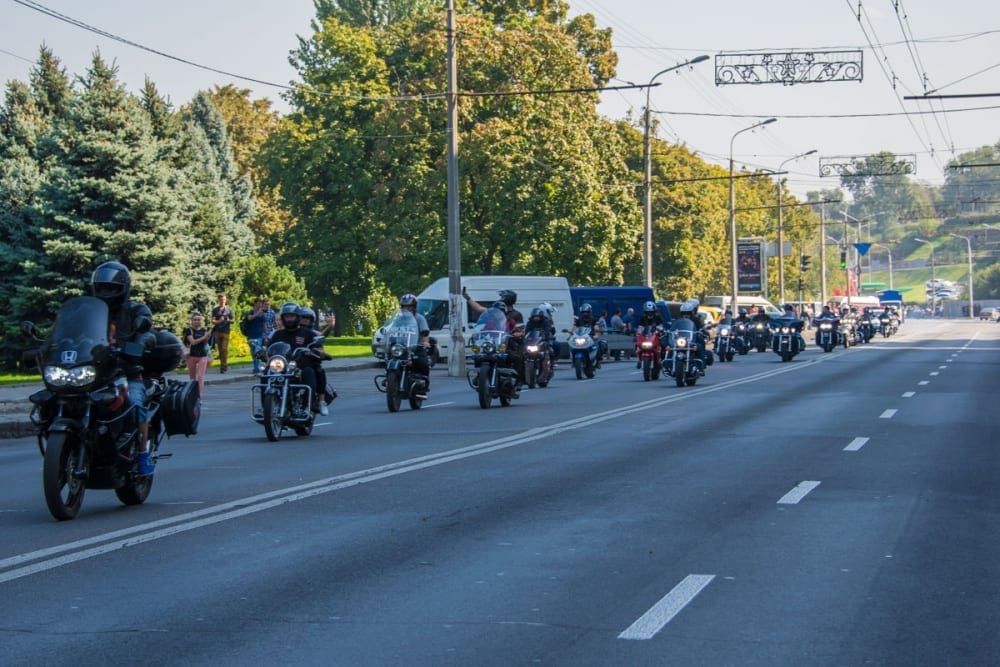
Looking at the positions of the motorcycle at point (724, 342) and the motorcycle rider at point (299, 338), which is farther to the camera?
the motorcycle at point (724, 342)

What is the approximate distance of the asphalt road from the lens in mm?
6652

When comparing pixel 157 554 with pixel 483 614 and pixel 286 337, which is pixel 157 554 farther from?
pixel 286 337

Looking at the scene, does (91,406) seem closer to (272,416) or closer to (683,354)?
(272,416)

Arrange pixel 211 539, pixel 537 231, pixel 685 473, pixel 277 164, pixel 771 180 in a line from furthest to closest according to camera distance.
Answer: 1. pixel 771 180
2. pixel 277 164
3. pixel 537 231
4. pixel 685 473
5. pixel 211 539

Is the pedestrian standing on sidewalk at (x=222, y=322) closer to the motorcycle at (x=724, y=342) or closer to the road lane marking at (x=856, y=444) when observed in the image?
the motorcycle at (x=724, y=342)

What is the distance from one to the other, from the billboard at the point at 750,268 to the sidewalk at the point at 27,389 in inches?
1839

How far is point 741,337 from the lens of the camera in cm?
5159

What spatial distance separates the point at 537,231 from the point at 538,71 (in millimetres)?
6133

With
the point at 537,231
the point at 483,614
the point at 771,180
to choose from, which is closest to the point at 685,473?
the point at 483,614

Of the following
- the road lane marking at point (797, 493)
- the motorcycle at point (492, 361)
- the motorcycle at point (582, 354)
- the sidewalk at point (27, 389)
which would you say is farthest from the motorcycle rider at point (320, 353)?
Result: the motorcycle at point (582, 354)

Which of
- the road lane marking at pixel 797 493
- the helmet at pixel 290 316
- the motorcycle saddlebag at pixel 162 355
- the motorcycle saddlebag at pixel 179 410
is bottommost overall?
the road lane marking at pixel 797 493

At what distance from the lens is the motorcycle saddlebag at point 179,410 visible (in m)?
11.4

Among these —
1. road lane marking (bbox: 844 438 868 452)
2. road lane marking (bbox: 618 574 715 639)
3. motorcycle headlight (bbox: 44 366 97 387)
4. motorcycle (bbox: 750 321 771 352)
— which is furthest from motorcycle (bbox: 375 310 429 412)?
motorcycle (bbox: 750 321 771 352)

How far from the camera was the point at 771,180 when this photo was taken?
153 m
